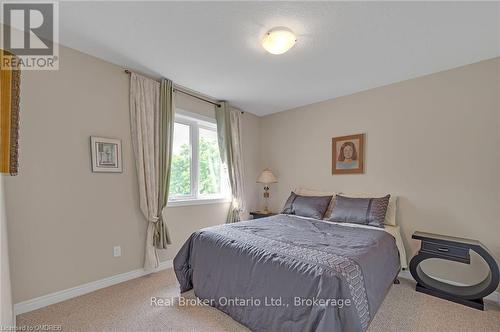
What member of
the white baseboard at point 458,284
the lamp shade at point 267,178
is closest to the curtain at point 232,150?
the lamp shade at point 267,178

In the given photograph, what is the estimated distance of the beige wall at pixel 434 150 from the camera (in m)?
2.27

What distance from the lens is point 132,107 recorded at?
2592mm

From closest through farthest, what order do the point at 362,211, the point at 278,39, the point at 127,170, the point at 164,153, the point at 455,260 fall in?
the point at 278,39, the point at 455,260, the point at 127,170, the point at 362,211, the point at 164,153

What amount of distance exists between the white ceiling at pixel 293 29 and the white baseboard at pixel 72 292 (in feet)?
7.73

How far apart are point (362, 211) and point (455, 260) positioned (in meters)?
0.90

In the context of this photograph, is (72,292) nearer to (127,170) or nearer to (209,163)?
(127,170)

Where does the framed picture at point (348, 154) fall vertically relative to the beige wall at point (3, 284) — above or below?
above

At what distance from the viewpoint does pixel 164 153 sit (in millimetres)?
2822

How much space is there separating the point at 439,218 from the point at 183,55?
333 centimetres

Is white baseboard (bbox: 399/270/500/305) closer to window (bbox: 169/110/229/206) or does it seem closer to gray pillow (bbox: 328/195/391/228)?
gray pillow (bbox: 328/195/391/228)

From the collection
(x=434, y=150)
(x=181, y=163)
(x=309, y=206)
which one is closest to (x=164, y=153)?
(x=181, y=163)

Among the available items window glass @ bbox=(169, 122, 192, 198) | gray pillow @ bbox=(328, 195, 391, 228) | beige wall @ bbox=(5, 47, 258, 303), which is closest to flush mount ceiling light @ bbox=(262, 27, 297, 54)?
beige wall @ bbox=(5, 47, 258, 303)

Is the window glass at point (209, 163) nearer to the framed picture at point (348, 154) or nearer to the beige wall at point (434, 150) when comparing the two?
the beige wall at point (434, 150)

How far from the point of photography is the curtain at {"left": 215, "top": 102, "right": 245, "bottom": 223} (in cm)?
357
